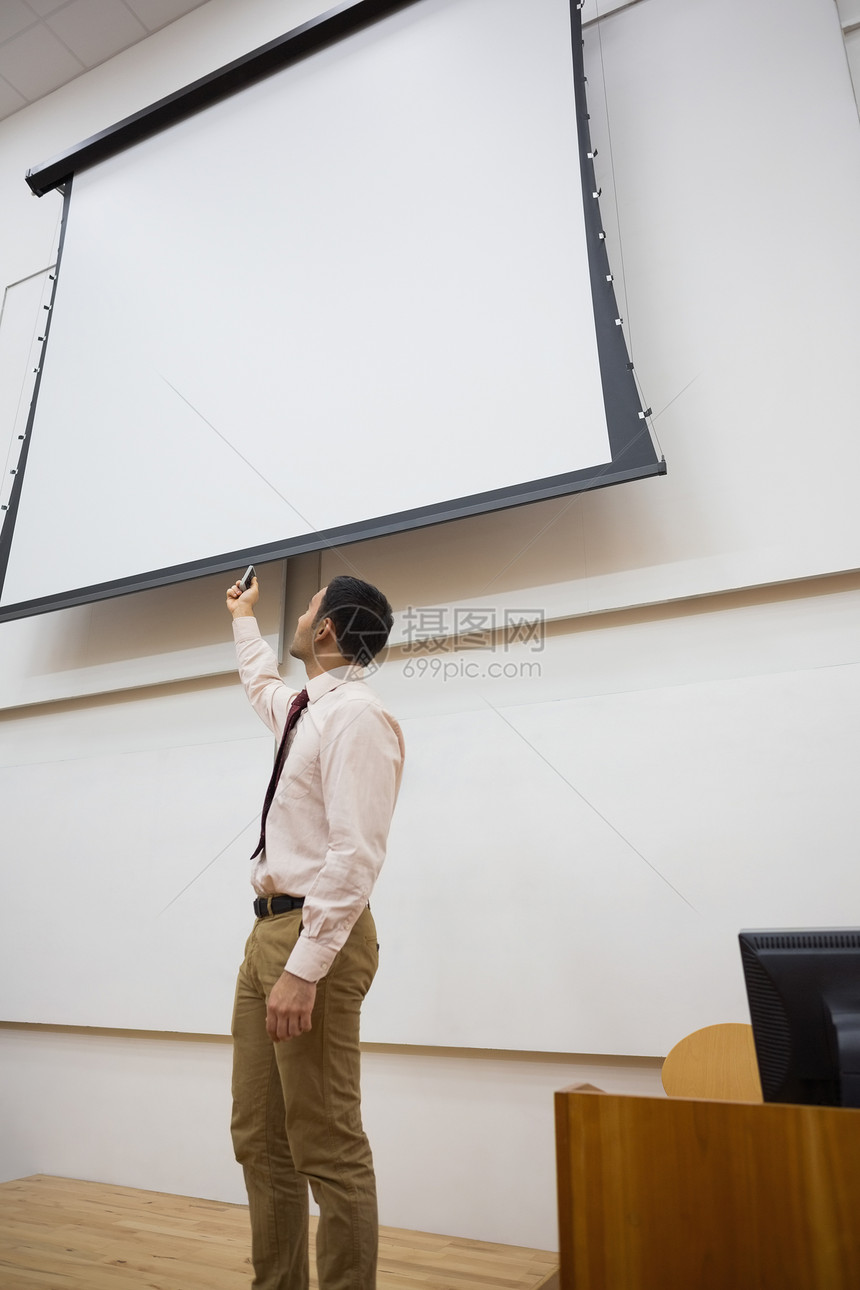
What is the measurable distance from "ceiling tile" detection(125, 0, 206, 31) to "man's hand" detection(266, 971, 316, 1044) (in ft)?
12.7

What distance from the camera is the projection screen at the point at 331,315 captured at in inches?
79.5

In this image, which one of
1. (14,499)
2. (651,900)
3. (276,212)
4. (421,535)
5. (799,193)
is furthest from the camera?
(14,499)

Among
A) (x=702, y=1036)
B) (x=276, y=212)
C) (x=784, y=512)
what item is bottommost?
(x=702, y=1036)

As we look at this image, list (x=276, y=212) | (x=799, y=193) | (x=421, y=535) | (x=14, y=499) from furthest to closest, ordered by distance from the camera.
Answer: (x=14, y=499) < (x=276, y=212) < (x=421, y=535) < (x=799, y=193)

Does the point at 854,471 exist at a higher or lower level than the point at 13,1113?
higher

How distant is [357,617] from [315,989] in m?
0.63

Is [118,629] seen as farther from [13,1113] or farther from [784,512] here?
[784,512]

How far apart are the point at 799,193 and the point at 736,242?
0.17 m

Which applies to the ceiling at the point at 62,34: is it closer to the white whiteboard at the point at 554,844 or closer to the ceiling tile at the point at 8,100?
the ceiling tile at the point at 8,100

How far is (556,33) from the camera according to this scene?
225 centimetres

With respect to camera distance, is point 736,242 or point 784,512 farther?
point 736,242

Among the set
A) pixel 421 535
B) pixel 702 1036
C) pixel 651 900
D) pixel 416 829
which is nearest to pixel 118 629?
pixel 421 535

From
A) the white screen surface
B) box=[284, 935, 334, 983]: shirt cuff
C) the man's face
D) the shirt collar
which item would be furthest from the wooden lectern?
the white screen surface

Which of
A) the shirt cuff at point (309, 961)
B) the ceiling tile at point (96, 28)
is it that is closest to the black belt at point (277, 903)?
the shirt cuff at point (309, 961)
